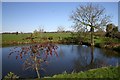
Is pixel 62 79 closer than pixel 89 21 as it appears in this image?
Yes

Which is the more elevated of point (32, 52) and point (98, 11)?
point (98, 11)

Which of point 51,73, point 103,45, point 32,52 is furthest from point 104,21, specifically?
point 32,52

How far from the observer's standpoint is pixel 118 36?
29.7 meters

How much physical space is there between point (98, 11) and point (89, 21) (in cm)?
233

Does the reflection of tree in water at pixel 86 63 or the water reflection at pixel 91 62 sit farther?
the water reflection at pixel 91 62

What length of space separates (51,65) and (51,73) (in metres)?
2.04

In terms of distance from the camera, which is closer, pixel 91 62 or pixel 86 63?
pixel 86 63

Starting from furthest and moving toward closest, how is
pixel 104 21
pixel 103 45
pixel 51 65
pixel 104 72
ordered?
1. pixel 104 21
2. pixel 103 45
3. pixel 51 65
4. pixel 104 72

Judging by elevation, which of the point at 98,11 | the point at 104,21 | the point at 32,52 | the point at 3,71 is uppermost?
the point at 98,11

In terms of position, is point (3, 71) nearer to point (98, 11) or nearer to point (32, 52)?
point (32, 52)

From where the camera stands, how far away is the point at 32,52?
8516 mm

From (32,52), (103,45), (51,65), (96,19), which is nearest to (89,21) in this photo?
(96,19)

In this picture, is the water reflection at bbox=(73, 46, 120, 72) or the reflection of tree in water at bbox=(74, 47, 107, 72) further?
the water reflection at bbox=(73, 46, 120, 72)

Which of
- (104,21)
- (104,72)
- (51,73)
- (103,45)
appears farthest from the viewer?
(104,21)
